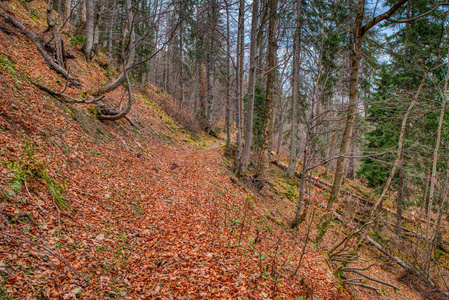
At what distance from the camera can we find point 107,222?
3.98 m

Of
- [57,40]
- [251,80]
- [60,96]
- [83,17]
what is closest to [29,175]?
[60,96]

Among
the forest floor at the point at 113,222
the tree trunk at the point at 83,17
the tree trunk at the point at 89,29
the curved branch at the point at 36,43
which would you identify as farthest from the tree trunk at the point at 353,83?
the tree trunk at the point at 83,17

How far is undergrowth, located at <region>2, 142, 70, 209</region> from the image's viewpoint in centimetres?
309

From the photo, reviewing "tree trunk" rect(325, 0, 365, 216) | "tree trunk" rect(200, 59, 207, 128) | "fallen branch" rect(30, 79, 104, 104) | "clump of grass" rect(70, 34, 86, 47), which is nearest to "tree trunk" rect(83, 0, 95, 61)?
"clump of grass" rect(70, 34, 86, 47)

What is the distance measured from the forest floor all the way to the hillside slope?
0.07ft

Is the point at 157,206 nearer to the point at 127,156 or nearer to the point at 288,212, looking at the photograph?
the point at 127,156

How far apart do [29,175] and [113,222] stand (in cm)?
160

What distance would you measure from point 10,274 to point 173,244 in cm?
230

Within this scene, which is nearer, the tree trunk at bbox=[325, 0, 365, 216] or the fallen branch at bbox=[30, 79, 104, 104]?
the fallen branch at bbox=[30, 79, 104, 104]

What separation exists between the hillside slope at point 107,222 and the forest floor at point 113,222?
0.02 m

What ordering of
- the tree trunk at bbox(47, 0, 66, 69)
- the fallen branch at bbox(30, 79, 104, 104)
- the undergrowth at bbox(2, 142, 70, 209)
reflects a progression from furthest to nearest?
the tree trunk at bbox(47, 0, 66, 69)
the fallen branch at bbox(30, 79, 104, 104)
the undergrowth at bbox(2, 142, 70, 209)

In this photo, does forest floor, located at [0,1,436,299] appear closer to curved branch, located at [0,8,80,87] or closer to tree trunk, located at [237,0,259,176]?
curved branch, located at [0,8,80,87]

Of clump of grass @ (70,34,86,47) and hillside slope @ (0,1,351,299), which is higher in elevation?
clump of grass @ (70,34,86,47)

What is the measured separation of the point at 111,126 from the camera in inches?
311
